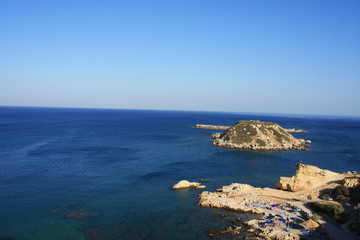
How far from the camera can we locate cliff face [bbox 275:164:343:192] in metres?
51.1

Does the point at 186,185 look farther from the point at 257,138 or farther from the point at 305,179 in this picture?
the point at 257,138

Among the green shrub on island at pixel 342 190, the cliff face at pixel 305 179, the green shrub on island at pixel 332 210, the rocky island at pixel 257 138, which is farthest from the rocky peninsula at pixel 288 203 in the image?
the rocky island at pixel 257 138

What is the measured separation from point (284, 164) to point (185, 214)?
4822cm

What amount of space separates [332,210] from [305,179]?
1117 cm

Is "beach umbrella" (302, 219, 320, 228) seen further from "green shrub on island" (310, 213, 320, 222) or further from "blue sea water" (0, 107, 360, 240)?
"blue sea water" (0, 107, 360, 240)

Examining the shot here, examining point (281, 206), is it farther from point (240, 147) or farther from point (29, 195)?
point (240, 147)

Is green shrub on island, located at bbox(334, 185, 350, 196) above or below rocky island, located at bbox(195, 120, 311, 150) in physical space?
below

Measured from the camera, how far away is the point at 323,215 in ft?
133

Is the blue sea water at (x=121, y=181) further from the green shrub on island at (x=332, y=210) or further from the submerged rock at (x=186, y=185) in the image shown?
the green shrub on island at (x=332, y=210)

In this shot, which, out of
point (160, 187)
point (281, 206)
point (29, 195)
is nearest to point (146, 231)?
point (160, 187)

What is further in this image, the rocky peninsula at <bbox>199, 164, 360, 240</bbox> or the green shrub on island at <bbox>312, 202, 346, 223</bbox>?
the green shrub on island at <bbox>312, 202, 346, 223</bbox>

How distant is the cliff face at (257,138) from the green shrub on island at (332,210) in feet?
200

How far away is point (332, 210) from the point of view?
40.6 metres

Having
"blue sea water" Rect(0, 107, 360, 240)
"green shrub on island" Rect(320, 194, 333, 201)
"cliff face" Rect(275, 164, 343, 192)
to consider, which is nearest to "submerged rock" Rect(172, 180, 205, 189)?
"blue sea water" Rect(0, 107, 360, 240)
